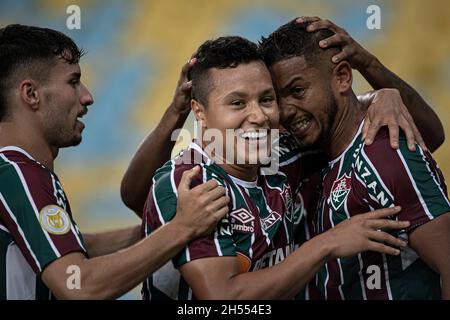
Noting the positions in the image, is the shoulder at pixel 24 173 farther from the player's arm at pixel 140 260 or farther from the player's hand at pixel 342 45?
the player's hand at pixel 342 45

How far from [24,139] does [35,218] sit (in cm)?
35

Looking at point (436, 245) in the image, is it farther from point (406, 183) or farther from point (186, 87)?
point (186, 87)

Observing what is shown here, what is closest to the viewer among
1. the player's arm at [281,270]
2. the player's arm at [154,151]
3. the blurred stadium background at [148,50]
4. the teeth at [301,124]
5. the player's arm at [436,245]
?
the player's arm at [281,270]

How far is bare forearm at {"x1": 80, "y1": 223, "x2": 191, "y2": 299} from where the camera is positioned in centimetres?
223

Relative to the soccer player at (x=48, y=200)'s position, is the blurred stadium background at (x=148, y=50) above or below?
above

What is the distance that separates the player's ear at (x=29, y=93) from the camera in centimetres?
258

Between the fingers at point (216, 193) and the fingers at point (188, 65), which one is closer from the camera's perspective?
the fingers at point (216, 193)

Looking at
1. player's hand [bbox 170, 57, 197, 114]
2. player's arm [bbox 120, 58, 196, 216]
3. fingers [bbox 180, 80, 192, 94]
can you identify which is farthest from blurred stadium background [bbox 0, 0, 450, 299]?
fingers [bbox 180, 80, 192, 94]

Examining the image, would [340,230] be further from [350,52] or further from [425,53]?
[425,53]

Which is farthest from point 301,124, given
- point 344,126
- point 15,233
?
point 15,233

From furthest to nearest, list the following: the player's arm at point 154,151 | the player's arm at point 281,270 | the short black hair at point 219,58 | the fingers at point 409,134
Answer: the player's arm at point 154,151, the short black hair at point 219,58, the fingers at point 409,134, the player's arm at point 281,270

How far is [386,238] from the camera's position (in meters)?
2.32

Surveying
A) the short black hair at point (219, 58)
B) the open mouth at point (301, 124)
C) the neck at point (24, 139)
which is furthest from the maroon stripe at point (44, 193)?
the open mouth at point (301, 124)
